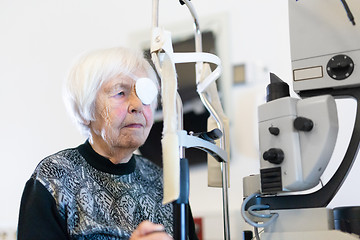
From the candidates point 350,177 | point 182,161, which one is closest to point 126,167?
point 182,161

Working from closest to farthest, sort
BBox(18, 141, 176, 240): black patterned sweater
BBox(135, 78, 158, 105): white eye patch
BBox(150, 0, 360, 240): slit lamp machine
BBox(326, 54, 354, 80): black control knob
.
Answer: BBox(150, 0, 360, 240): slit lamp machine < BBox(326, 54, 354, 80): black control knob < BBox(18, 141, 176, 240): black patterned sweater < BBox(135, 78, 158, 105): white eye patch

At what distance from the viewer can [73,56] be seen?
239 cm

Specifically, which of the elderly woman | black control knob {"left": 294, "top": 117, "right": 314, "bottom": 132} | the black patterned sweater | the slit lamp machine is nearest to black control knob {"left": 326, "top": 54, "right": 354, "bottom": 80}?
the slit lamp machine

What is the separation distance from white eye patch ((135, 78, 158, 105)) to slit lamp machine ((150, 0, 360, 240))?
0.26m

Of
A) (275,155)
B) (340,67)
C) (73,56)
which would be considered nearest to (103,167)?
(275,155)

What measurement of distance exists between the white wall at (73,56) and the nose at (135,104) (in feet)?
2.09

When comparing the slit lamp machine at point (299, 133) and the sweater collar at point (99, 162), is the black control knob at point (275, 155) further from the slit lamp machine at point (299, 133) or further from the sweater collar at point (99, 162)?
the sweater collar at point (99, 162)

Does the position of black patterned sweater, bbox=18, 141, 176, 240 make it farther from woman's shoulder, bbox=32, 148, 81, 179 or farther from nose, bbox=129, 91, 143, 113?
nose, bbox=129, 91, 143, 113

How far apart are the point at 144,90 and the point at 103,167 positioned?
0.26 m

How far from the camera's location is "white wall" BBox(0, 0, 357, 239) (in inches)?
72.2

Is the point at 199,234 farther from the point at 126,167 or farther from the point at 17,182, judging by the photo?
the point at 17,182

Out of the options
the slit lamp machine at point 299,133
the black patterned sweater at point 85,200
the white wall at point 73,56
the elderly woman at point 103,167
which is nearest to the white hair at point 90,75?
the elderly woman at point 103,167

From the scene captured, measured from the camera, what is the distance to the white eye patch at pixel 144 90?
1308 mm

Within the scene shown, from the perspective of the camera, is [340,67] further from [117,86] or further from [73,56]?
[73,56]
